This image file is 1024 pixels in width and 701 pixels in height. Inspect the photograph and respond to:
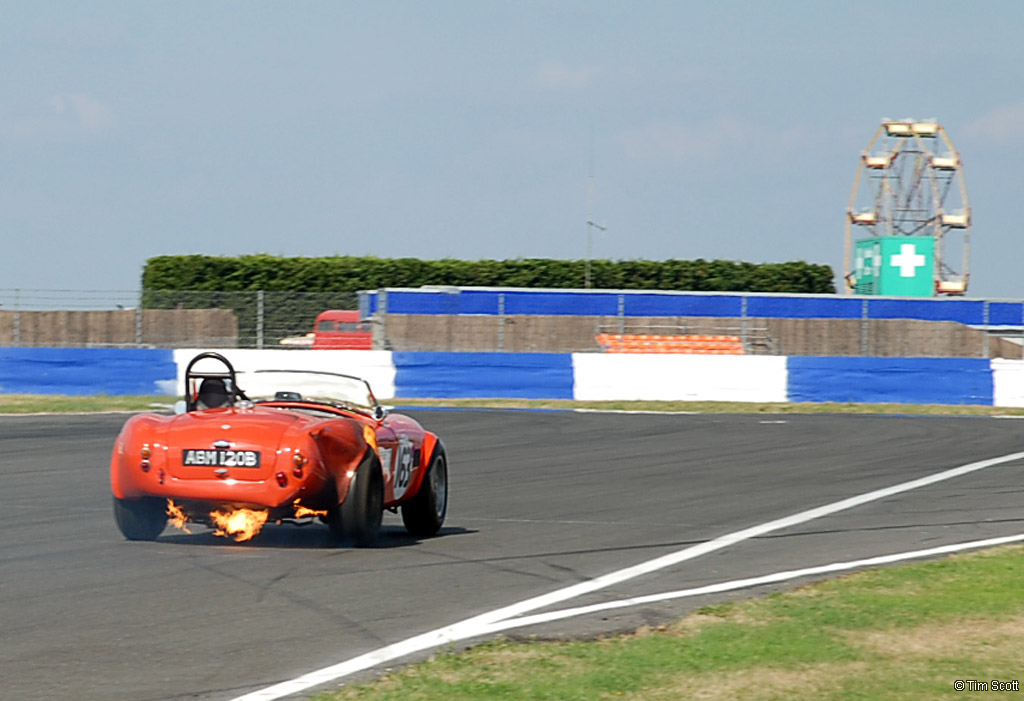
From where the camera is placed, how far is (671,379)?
27141 millimetres

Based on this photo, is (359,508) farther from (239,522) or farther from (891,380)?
(891,380)

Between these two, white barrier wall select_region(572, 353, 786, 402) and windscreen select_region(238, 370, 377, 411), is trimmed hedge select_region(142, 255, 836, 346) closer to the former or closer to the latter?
white barrier wall select_region(572, 353, 786, 402)

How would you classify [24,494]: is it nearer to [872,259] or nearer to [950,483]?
[950,483]

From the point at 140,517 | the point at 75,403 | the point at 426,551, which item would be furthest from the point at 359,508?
the point at 75,403

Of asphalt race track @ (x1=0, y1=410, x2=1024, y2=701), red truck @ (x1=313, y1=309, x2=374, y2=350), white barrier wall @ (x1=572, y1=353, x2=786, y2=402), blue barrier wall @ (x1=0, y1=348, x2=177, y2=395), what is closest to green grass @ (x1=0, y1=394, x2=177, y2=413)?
blue barrier wall @ (x1=0, y1=348, x2=177, y2=395)

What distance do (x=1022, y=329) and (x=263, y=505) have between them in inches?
1262

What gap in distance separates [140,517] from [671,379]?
62.7 feet

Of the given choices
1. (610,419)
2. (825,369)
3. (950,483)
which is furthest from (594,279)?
(950,483)

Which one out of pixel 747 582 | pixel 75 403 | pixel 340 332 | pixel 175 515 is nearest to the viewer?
pixel 747 582

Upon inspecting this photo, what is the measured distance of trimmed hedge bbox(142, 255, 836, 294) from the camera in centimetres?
4603

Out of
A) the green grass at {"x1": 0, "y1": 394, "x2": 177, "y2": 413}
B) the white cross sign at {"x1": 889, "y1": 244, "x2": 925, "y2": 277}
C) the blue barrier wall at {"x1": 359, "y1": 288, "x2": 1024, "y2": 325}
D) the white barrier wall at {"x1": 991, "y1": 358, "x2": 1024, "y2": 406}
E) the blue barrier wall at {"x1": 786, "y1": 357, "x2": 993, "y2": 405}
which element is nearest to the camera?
the green grass at {"x1": 0, "y1": 394, "x2": 177, "y2": 413}

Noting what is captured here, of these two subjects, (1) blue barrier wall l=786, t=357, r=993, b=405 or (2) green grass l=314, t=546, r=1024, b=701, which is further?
(1) blue barrier wall l=786, t=357, r=993, b=405

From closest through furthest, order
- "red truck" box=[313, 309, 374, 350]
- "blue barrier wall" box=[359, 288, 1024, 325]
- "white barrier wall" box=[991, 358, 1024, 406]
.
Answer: "white barrier wall" box=[991, 358, 1024, 406] < "red truck" box=[313, 309, 374, 350] < "blue barrier wall" box=[359, 288, 1024, 325]

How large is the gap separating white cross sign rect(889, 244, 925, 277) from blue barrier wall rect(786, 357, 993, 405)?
90.4 feet
